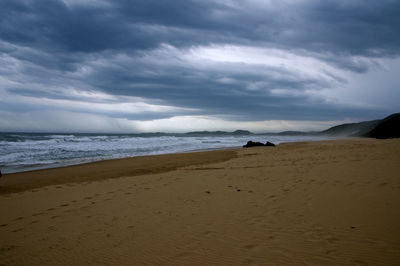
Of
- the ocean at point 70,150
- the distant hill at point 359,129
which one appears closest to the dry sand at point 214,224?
the ocean at point 70,150

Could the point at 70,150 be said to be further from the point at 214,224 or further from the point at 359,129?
the point at 359,129

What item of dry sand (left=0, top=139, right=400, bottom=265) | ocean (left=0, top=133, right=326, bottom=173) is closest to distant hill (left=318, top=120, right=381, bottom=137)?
ocean (left=0, top=133, right=326, bottom=173)

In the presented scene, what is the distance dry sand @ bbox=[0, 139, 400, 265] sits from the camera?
3029 millimetres

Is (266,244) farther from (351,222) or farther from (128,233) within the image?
(128,233)

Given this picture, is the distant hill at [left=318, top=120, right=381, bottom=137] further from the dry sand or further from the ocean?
the dry sand

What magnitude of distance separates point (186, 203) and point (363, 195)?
410cm

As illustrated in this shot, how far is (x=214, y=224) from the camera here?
400cm

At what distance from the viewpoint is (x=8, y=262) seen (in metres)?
3.15

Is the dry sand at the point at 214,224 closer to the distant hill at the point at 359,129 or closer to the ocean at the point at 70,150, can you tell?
the ocean at the point at 70,150

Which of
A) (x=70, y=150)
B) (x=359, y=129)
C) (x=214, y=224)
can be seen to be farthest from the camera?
(x=359, y=129)

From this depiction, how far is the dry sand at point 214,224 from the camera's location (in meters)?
3.03

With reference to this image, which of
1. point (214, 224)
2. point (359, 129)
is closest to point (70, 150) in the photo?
point (214, 224)

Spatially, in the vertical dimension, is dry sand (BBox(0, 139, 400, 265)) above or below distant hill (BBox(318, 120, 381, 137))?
below

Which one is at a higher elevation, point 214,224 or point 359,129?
point 359,129
